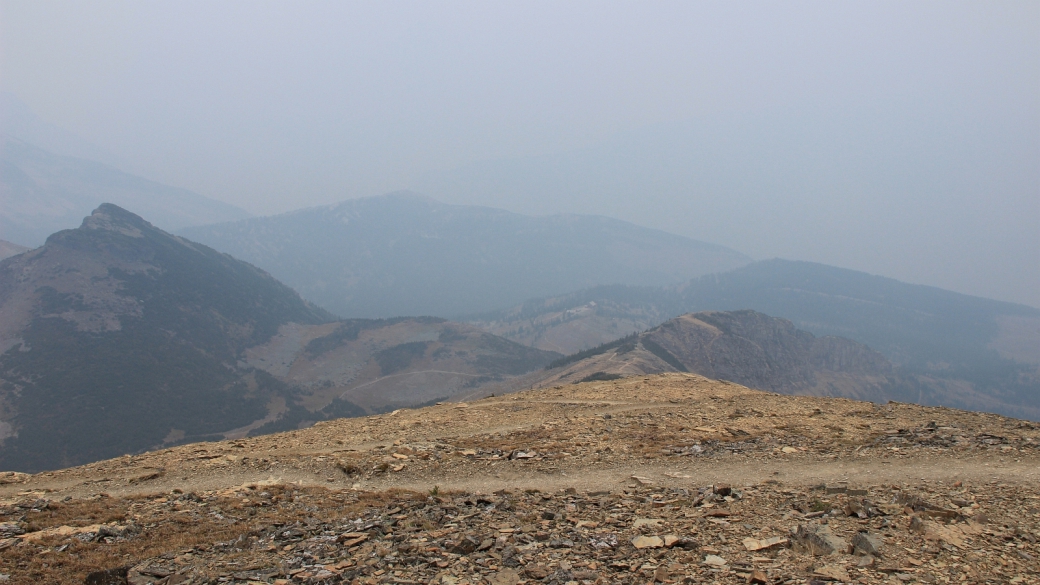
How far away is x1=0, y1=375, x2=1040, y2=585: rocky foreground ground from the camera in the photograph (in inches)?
398

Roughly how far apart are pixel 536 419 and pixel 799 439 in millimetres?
12149

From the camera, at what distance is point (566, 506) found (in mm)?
13625

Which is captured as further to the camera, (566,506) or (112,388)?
(112,388)

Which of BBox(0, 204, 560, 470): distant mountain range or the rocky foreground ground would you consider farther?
BBox(0, 204, 560, 470): distant mountain range

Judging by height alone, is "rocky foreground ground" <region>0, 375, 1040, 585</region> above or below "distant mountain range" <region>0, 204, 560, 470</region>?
above

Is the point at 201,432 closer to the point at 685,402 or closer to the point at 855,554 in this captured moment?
the point at 685,402

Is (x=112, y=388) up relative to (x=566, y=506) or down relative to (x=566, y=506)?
down

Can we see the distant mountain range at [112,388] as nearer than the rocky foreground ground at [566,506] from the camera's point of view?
No

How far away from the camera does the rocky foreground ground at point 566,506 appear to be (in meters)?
10.1

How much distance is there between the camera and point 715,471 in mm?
17250

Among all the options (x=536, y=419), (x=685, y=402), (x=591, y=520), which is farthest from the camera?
(x=685, y=402)

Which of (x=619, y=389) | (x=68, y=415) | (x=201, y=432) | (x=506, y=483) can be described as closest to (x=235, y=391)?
(x=201, y=432)

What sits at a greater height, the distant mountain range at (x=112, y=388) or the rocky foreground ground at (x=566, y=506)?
the rocky foreground ground at (x=566, y=506)

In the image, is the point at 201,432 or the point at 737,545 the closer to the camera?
the point at 737,545
